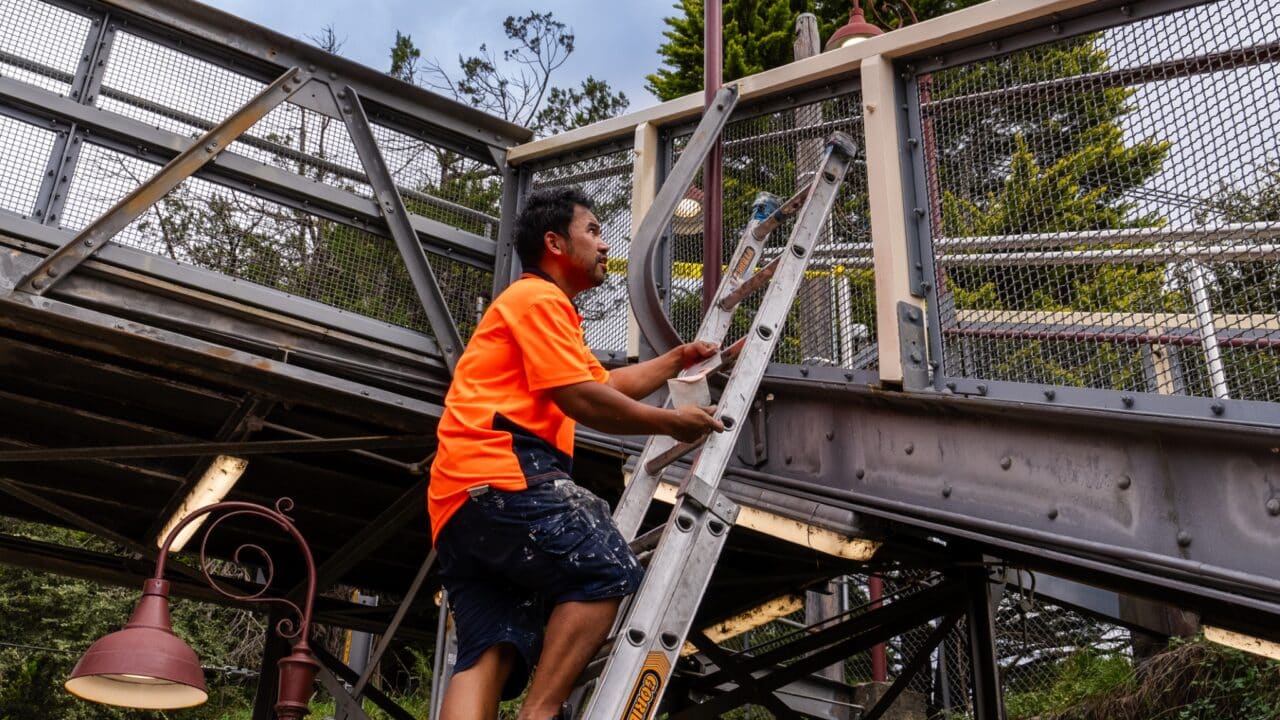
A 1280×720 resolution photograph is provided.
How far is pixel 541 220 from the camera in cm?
385

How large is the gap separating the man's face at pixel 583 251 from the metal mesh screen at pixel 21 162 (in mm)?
3083

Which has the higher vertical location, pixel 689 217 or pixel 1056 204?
pixel 689 217

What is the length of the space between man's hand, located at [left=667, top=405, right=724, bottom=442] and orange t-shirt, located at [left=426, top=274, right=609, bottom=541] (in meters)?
0.32

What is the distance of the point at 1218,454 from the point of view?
3.26 meters

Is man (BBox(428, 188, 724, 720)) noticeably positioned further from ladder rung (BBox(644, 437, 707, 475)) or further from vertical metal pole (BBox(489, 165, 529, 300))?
vertical metal pole (BBox(489, 165, 529, 300))

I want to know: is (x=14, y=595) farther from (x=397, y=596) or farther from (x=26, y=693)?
(x=397, y=596)

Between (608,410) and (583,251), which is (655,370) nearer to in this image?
(583,251)

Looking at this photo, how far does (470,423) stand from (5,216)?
10.6 ft

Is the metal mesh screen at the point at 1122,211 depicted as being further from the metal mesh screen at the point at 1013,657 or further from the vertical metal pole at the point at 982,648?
the metal mesh screen at the point at 1013,657

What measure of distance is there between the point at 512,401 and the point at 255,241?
306 centimetres

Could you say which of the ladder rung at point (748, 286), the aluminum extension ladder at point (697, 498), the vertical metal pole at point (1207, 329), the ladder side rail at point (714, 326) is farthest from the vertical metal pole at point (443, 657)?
the vertical metal pole at point (1207, 329)

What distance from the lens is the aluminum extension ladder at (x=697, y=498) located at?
3016 millimetres

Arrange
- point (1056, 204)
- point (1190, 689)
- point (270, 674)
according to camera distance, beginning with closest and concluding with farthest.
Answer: point (1056, 204), point (270, 674), point (1190, 689)

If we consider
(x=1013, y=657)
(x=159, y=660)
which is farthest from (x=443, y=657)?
(x=1013, y=657)
